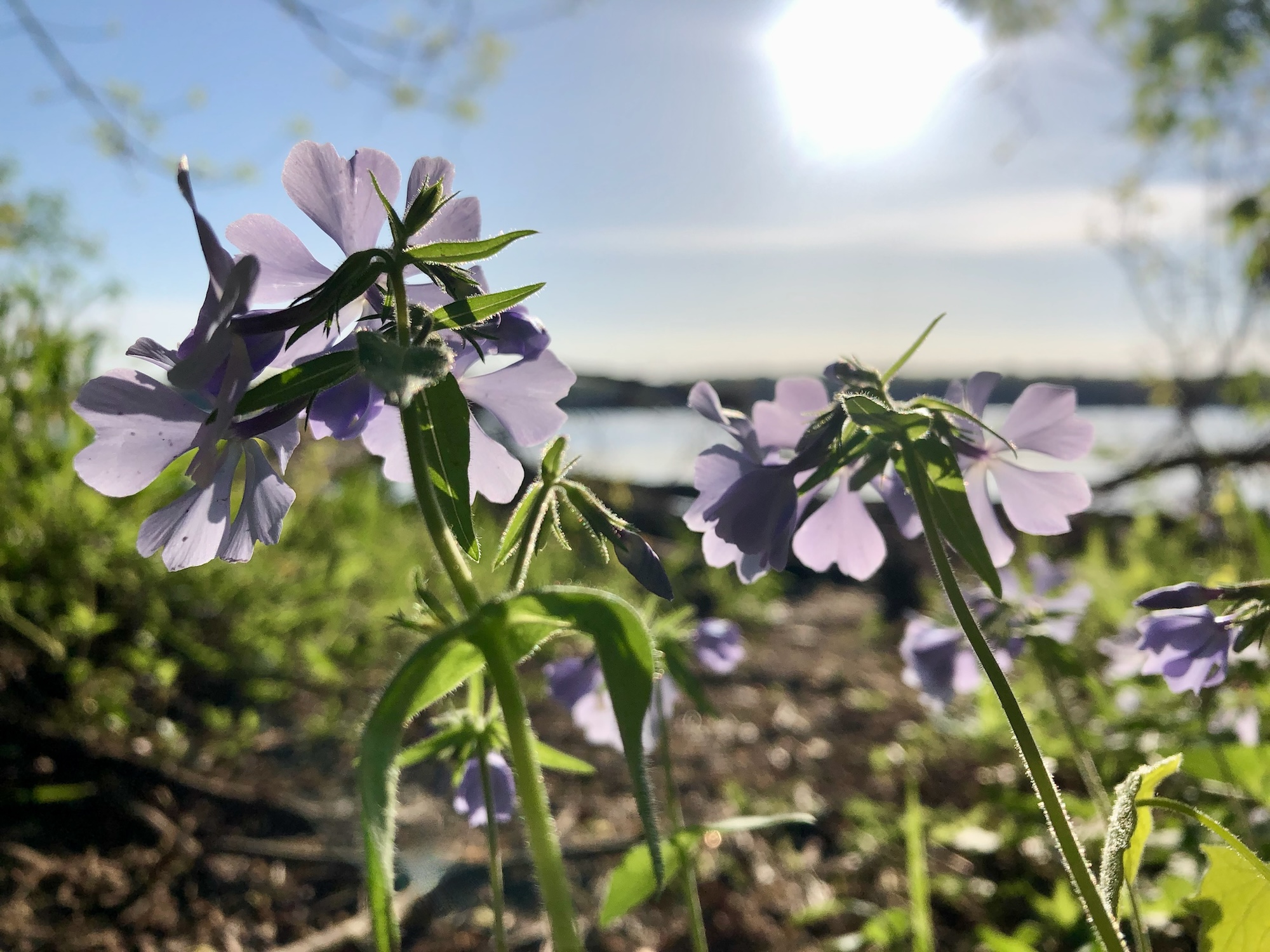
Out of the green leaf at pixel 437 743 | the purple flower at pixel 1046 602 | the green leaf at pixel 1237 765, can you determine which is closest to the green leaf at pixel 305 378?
the green leaf at pixel 437 743

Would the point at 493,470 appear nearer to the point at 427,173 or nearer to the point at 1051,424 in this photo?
the point at 427,173

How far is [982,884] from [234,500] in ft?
6.75

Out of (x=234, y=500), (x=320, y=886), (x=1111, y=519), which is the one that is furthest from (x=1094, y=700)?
(x=1111, y=519)

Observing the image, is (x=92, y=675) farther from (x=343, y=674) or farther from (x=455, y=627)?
(x=455, y=627)

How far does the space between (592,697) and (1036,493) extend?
94 centimetres

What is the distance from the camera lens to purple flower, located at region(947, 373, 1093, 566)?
99 cm

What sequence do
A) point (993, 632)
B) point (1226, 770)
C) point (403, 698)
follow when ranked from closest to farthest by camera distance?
point (403, 698) → point (1226, 770) → point (993, 632)

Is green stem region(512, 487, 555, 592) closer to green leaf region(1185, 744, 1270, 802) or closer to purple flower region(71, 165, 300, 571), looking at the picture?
purple flower region(71, 165, 300, 571)

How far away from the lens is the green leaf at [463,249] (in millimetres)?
680

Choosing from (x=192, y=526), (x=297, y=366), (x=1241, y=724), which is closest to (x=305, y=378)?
(x=297, y=366)

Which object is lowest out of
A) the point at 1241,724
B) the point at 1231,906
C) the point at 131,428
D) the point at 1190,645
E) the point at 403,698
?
the point at 1241,724

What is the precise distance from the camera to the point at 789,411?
96 centimetres

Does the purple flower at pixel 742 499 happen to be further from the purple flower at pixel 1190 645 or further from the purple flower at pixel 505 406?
the purple flower at pixel 1190 645

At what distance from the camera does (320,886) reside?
2051 millimetres
